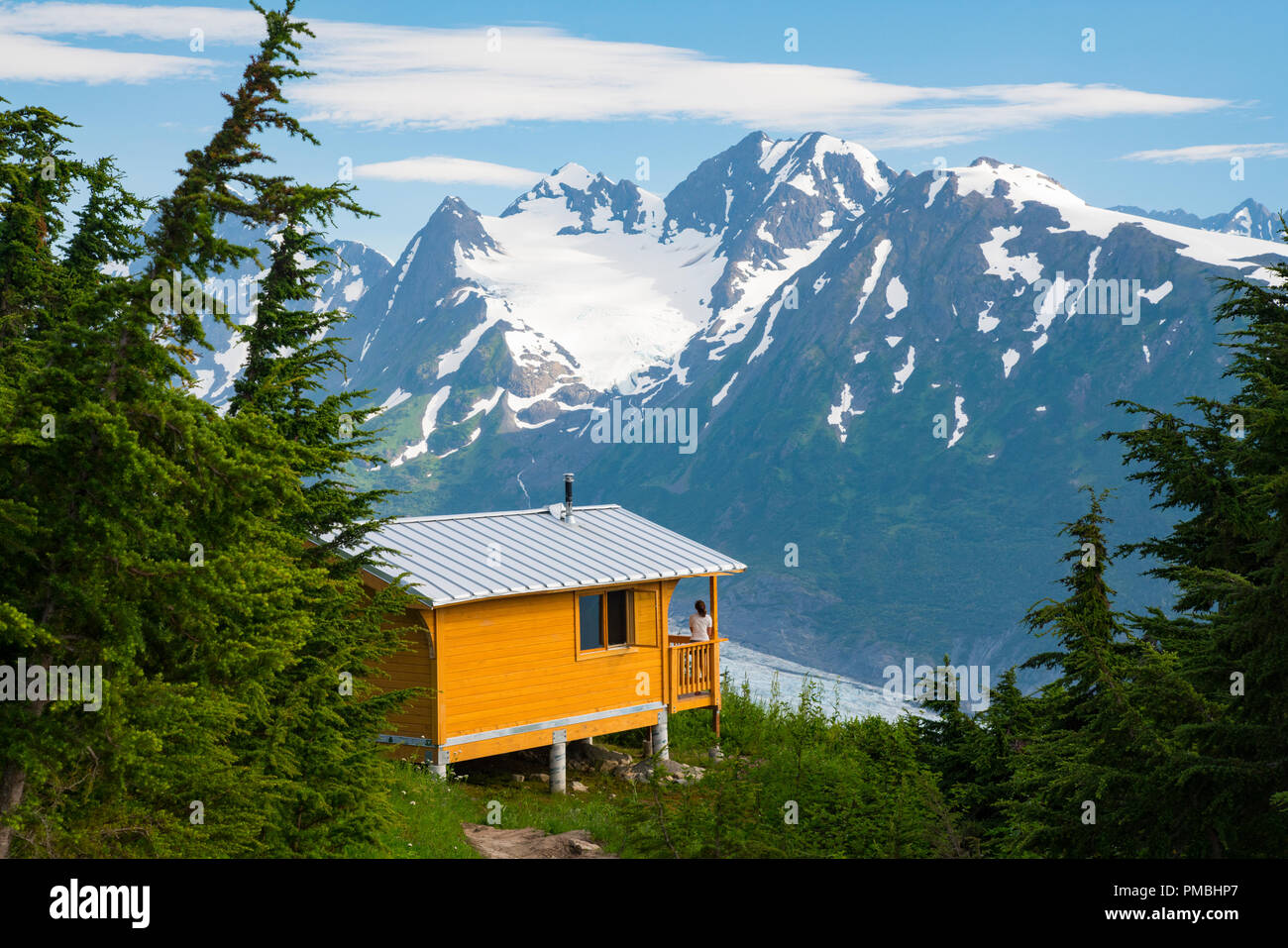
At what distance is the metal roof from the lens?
2066cm

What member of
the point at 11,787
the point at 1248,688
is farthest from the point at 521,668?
the point at 1248,688

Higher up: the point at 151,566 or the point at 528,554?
the point at 528,554

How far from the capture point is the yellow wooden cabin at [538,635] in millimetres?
20312

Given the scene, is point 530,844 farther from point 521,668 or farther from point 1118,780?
point 1118,780

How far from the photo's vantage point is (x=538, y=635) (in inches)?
862

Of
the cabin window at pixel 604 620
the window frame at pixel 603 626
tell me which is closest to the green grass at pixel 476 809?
the window frame at pixel 603 626

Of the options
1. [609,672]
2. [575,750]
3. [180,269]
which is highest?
[180,269]

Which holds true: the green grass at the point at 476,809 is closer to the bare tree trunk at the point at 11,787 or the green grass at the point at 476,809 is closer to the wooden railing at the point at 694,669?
the wooden railing at the point at 694,669

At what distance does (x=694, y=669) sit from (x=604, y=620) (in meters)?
3.01

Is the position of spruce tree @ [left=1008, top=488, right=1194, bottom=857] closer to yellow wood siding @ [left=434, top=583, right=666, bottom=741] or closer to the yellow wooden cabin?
the yellow wooden cabin
